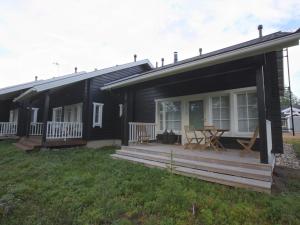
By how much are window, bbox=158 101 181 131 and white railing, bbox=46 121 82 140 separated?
3921 millimetres

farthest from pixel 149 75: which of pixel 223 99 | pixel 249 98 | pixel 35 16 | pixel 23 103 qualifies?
pixel 23 103

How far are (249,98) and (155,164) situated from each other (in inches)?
145

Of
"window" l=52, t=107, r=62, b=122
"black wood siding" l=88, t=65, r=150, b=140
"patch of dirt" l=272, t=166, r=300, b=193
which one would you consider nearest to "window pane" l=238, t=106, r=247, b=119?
"patch of dirt" l=272, t=166, r=300, b=193

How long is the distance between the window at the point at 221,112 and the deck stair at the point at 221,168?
6.93 ft

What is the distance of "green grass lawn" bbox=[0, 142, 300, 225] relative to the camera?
246cm

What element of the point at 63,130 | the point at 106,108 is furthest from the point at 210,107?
the point at 63,130

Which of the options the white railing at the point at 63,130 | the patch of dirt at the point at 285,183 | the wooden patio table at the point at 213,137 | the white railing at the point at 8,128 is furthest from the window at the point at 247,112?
the white railing at the point at 8,128

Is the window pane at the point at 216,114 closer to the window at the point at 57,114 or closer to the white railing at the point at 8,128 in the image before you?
the window at the point at 57,114

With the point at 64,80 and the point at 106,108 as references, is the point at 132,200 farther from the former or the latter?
the point at 106,108

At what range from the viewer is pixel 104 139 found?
905 cm

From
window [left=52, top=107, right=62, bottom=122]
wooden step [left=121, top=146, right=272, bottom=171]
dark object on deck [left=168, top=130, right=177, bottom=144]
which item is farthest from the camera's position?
window [left=52, top=107, right=62, bottom=122]

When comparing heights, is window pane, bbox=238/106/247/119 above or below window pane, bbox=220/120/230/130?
above

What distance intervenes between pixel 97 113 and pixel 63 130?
5.78 feet

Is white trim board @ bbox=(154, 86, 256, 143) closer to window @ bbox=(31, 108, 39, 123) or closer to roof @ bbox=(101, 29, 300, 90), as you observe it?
roof @ bbox=(101, 29, 300, 90)
